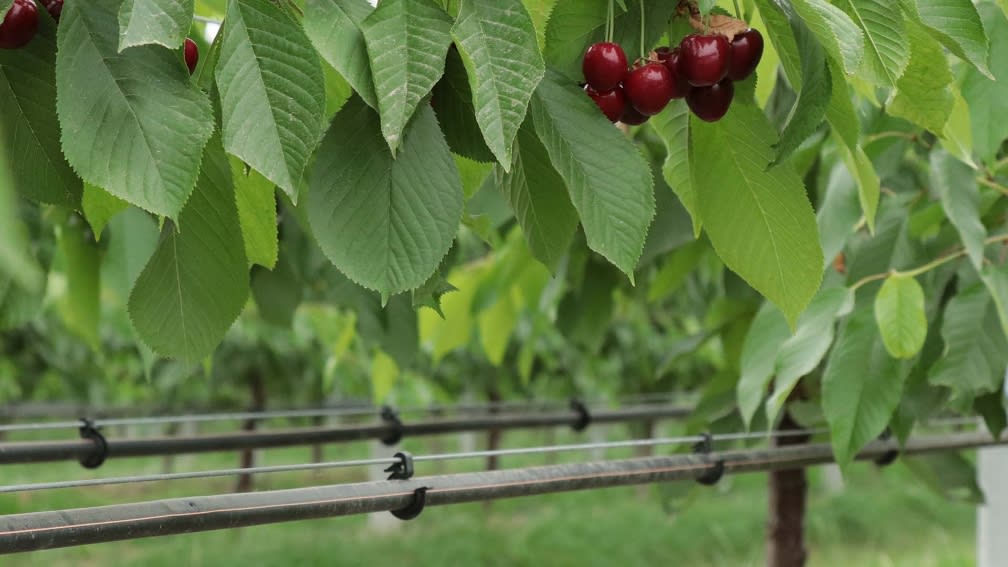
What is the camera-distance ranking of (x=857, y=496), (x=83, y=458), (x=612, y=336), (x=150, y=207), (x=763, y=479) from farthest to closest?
1. (x=763, y=479)
2. (x=857, y=496)
3. (x=612, y=336)
4. (x=83, y=458)
5. (x=150, y=207)

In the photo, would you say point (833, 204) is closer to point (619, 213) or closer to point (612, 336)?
point (619, 213)

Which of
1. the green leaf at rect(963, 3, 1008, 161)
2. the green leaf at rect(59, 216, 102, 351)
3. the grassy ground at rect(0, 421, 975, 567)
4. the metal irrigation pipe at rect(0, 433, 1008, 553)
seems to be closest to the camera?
the metal irrigation pipe at rect(0, 433, 1008, 553)

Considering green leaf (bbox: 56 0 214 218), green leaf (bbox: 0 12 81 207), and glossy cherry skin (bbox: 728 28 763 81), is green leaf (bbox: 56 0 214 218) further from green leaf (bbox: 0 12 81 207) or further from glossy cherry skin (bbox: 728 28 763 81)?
glossy cherry skin (bbox: 728 28 763 81)

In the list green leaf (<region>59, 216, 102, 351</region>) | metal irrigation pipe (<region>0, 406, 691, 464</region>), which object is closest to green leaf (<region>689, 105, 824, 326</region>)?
metal irrigation pipe (<region>0, 406, 691, 464</region>)

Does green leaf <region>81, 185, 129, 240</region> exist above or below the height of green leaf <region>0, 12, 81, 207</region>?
below

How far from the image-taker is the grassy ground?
5.61 metres

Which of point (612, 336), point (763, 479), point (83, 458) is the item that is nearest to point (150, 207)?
point (83, 458)

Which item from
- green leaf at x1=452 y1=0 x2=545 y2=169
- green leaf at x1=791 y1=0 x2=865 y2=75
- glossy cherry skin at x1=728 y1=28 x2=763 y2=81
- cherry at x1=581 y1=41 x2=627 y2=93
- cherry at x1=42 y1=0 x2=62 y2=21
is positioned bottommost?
glossy cherry skin at x1=728 y1=28 x2=763 y2=81

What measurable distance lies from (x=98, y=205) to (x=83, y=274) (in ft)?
3.12

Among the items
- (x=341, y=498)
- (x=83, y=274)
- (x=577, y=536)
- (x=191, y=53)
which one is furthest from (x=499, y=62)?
(x=577, y=536)

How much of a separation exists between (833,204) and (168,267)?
0.82 metres

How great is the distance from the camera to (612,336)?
5.56 m

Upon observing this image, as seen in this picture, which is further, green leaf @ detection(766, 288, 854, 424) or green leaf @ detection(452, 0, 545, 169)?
green leaf @ detection(766, 288, 854, 424)

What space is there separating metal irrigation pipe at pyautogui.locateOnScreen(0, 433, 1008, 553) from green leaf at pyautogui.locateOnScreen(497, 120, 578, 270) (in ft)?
0.87
